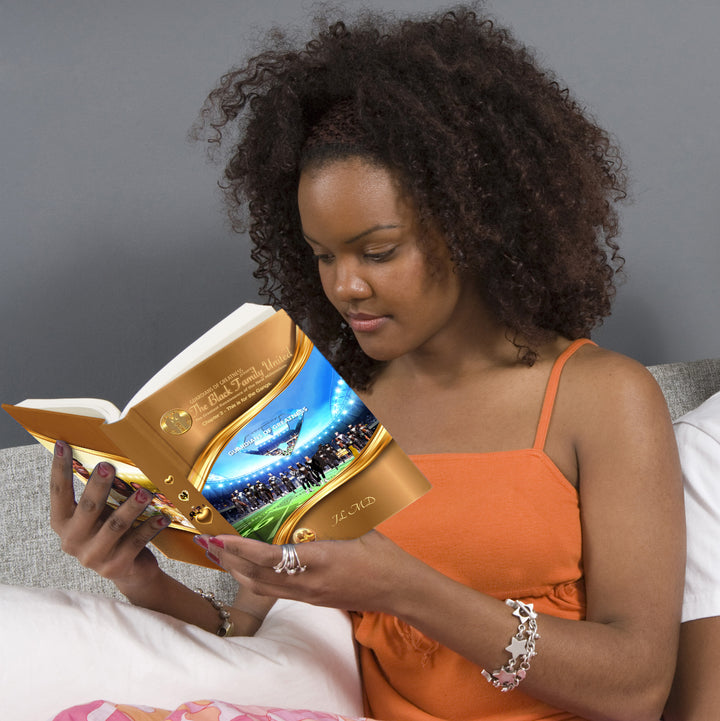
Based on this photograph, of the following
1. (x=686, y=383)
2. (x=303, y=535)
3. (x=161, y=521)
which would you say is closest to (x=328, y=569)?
(x=303, y=535)

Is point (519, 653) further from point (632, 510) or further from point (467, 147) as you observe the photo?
point (467, 147)

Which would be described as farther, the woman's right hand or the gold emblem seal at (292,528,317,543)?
the woman's right hand

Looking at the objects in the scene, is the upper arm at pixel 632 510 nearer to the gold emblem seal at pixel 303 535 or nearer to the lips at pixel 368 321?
the lips at pixel 368 321

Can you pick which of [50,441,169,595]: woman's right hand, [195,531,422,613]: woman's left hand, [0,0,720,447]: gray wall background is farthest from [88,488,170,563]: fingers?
[0,0,720,447]: gray wall background

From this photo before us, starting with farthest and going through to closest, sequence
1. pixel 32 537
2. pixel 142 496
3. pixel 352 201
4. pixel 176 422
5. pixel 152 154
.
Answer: pixel 152 154
pixel 32 537
pixel 352 201
pixel 142 496
pixel 176 422

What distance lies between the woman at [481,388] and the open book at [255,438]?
11 centimetres

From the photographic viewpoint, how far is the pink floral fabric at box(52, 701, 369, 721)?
32.4 inches

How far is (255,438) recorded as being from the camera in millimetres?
817

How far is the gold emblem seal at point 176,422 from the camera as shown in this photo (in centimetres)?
78

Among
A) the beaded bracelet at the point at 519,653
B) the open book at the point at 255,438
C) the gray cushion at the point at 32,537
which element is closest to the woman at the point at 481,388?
the beaded bracelet at the point at 519,653

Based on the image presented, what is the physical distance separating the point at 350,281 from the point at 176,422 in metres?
0.34

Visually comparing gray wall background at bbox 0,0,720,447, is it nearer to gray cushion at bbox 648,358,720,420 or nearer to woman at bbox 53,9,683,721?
gray cushion at bbox 648,358,720,420

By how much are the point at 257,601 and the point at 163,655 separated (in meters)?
0.28

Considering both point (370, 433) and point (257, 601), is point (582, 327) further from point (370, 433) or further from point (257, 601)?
point (257, 601)
